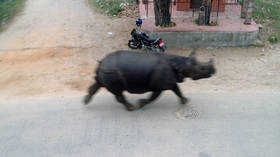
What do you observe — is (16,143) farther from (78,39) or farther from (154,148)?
(78,39)

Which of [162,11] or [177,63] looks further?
[162,11]

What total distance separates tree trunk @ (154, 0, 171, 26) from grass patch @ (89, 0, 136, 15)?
109 inches

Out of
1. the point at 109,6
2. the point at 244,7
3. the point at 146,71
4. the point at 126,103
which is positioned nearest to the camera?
the point at 146,71

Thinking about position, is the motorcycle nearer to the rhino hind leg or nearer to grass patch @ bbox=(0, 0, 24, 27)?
the rhino hind leg

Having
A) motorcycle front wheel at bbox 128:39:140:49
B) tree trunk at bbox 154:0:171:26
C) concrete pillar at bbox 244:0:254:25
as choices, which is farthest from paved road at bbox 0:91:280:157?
concrete pillar at bbox 244:0:254:25

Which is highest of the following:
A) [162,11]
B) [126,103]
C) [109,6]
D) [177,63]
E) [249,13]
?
[109,6]

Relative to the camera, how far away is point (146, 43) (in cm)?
704

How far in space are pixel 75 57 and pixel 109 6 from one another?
14.8 feet

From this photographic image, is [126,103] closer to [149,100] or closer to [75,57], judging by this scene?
[149,100]

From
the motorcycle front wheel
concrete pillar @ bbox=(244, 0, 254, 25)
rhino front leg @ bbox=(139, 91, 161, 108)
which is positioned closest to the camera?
rhino front leg @ bbox=(139, 91, 161, 108)

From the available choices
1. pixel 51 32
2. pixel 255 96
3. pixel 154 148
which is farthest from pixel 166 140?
pixel 51 32

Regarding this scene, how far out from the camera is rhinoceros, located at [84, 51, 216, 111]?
4.11 meters

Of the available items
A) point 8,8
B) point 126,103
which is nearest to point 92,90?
point 126,103

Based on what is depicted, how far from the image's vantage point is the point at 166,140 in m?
4.10
